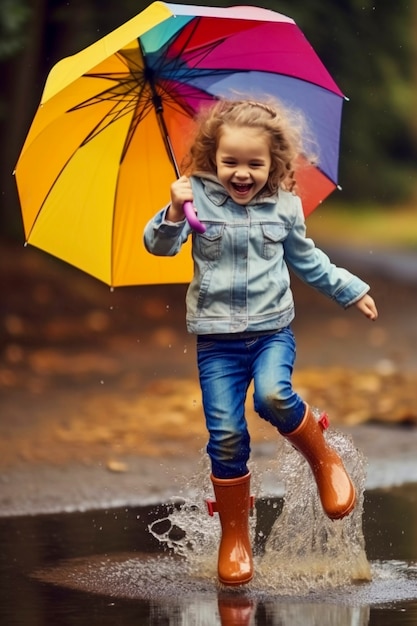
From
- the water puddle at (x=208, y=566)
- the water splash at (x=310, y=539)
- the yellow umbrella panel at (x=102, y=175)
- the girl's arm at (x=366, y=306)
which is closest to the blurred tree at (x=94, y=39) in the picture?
the yellow umbrella panel at (x=102, y=175)

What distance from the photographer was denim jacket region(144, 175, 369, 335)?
5.15 m

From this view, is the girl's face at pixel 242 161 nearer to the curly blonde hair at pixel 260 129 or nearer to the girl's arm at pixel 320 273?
the curly blonde hair at pixel 260 129

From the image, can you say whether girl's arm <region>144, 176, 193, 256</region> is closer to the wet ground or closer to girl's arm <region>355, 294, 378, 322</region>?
girl's arm <region>355, 294, 378, 322</region>

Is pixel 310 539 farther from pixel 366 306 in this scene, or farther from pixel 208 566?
pixel 366 306

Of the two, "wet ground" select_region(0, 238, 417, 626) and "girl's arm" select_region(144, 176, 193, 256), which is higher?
"girl's arm" select_region(144, 176, 193, 256)

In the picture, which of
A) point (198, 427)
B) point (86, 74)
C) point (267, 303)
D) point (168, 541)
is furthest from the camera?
point (198, 427)

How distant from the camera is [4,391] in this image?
10.4m

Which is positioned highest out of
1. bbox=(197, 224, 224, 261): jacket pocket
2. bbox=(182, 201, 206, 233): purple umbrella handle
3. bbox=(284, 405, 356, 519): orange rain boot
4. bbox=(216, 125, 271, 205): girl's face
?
bbox=(216, 125, 271, 205): girl's face

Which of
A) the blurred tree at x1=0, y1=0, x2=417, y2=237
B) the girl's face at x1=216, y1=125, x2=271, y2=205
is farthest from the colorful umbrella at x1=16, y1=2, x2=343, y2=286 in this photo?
the blurred tree at x1=0, y1=0, x2=417, y2=237

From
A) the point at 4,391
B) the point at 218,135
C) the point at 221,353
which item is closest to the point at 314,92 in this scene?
the point at 218,135

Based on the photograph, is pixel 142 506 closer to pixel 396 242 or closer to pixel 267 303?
pixel 267 303

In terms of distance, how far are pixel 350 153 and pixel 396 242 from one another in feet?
6.64

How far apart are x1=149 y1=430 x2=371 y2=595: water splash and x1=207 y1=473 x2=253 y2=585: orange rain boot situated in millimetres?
115

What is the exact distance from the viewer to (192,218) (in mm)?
4988
